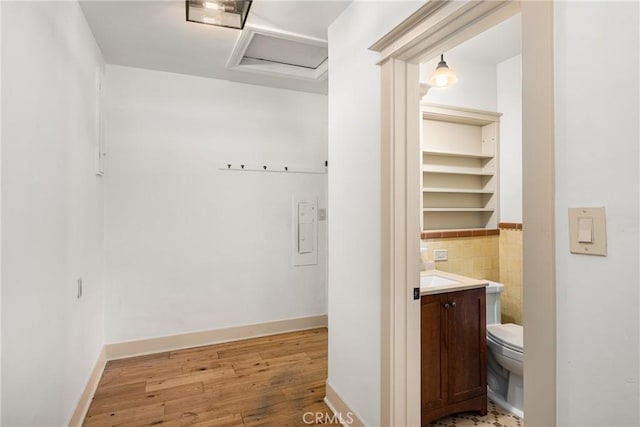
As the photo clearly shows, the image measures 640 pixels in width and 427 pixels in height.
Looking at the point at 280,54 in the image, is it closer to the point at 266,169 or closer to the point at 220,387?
the point at 266,169

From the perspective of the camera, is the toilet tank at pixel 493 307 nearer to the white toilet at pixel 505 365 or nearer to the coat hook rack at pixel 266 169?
the white toilet at pixel 505 365

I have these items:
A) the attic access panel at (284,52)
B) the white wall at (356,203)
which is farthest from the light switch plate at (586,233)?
the attic access panel at (284,52)

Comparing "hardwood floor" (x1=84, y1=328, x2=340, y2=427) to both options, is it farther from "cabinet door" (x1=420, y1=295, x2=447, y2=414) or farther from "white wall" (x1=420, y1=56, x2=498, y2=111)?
"white wall" (x1=420, y1=56, x2=498, y2=111)

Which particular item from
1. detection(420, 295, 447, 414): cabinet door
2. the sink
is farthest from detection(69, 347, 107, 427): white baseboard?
the sink

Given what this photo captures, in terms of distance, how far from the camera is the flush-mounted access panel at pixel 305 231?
12.3 feet

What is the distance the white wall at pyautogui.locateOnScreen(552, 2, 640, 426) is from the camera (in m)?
0.83

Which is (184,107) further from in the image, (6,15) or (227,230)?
(6,15)

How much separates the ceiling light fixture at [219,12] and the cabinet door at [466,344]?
2.07 metres

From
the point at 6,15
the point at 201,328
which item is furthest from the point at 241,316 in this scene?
the point at 6,15

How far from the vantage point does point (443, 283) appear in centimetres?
240

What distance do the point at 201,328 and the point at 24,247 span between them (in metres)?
2.24

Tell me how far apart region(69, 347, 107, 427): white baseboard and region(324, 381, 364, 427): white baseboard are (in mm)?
1488

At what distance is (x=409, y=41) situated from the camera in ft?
5.14

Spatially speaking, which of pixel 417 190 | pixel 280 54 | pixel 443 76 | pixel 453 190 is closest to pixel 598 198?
pixel 417 190
